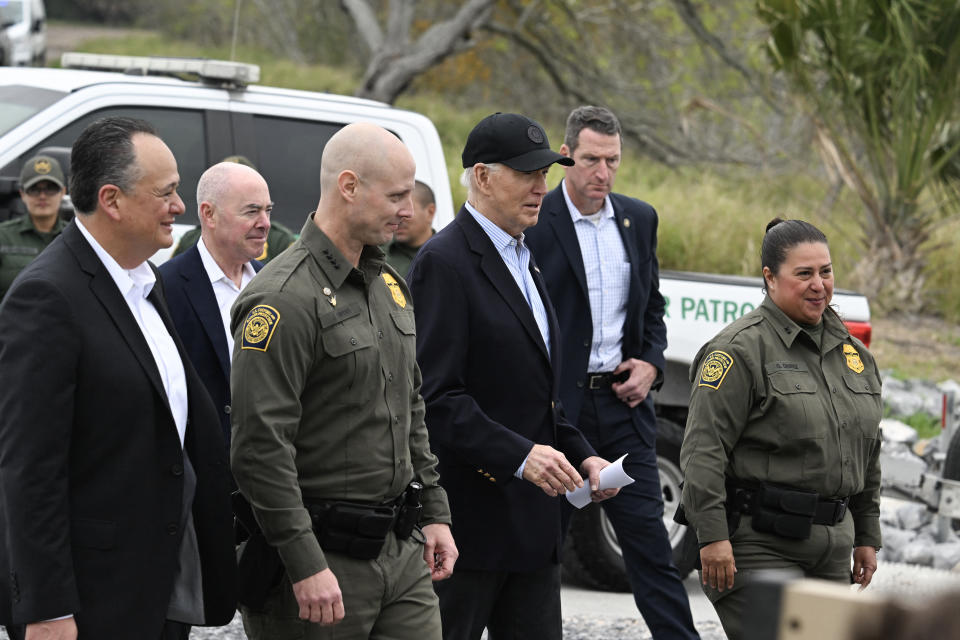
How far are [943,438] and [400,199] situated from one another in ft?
16.8

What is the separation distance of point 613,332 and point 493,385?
4.38 feet

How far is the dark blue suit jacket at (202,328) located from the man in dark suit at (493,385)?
723 millimetres

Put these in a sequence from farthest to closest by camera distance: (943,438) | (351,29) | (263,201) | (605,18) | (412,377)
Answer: (351,29) < (605,18) < (943,438) < (263,201) < (412,377)

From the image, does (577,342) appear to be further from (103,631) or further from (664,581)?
(103,631)

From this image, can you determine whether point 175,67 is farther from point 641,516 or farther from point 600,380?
point 641,516

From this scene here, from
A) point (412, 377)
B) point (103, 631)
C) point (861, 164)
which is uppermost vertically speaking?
point (861, 164)

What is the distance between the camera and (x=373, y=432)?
319cm

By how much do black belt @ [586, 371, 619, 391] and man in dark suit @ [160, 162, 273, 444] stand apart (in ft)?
4.57

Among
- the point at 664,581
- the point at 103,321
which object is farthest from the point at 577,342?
the point at 103,321

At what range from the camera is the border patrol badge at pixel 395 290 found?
3467mm

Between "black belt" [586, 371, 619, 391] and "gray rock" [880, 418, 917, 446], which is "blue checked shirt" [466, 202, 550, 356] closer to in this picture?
"black belt" [586, 371, 619, 391]

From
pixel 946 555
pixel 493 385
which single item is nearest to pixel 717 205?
pixel 946 555

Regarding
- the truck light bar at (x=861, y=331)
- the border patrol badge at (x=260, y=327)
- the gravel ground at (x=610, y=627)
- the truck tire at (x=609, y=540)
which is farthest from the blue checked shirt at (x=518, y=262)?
the truck light bar at (x=861, y=331)

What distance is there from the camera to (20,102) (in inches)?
261
